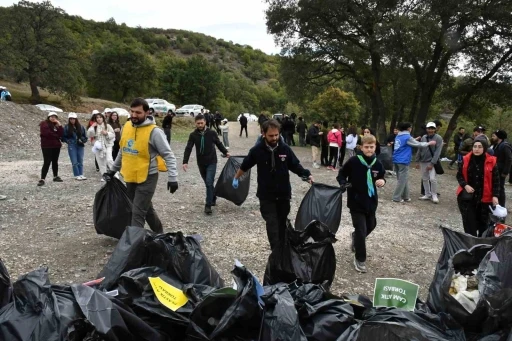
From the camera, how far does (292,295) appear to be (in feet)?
7.89

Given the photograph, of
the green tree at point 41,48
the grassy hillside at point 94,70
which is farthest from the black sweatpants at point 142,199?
the green tree at point 41,48

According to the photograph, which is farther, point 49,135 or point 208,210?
point 49,135

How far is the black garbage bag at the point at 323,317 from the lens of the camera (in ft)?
7.23

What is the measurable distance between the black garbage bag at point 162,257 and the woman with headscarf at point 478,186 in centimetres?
325

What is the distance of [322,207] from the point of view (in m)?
4.36

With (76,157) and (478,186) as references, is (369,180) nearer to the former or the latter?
(478,186)

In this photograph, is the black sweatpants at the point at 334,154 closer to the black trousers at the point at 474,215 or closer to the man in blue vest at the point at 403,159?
the man in blue vest at the point at 403,159

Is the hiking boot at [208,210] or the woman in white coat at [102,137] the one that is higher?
the woman in white coat at [102,137]

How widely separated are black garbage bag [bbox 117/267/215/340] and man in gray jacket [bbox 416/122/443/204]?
21.5ft

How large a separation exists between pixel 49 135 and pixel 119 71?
1500 inches

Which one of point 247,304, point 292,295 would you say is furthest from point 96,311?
point 292,295

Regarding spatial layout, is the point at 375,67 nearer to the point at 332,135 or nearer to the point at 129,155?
the point at 332,135

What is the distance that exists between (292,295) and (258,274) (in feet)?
5.97

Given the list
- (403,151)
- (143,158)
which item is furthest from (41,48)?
(143,158)
